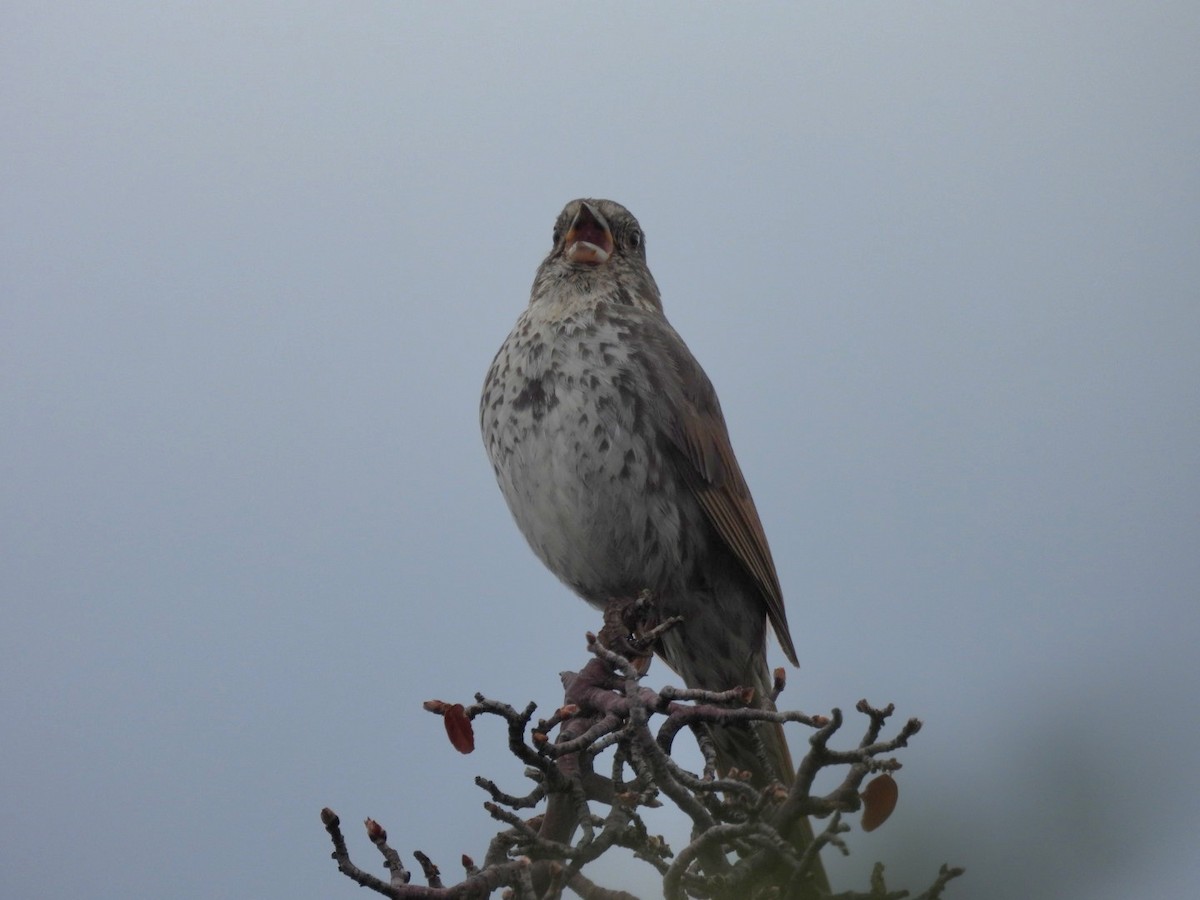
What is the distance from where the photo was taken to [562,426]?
462 cm

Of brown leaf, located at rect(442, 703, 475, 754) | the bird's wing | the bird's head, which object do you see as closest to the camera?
brown leaf, located at rect(442, 703, 475, 754)

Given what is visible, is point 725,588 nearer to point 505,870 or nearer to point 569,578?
point 569,578

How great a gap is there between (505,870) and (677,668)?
2.48 m

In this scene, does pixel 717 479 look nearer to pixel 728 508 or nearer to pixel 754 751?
pixel 728 508

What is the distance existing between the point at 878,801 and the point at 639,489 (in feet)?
7.53

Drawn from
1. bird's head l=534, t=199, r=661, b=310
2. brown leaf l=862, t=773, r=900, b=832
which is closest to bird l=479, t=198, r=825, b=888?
bird's head l=534, t=199, r=661, b=310

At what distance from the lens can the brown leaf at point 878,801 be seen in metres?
2.43

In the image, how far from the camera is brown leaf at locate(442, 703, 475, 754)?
3.05m

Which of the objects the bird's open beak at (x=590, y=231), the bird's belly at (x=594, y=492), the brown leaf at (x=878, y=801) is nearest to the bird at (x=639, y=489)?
the bird's belly at (x=594, y=492)

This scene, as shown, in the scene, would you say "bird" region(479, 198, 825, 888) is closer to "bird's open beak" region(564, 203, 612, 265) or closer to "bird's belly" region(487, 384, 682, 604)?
"bird's belly" region(487, 384, 682, 604)

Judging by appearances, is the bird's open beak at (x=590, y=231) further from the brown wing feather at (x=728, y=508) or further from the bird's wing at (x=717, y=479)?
the brown wing feather at (x=728, y=508)

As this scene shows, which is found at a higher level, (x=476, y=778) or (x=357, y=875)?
(x=476, y=778)

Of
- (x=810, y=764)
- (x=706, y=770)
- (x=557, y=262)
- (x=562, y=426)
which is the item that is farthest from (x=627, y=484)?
(x=810, y=764)

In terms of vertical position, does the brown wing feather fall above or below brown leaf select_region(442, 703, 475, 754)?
above
